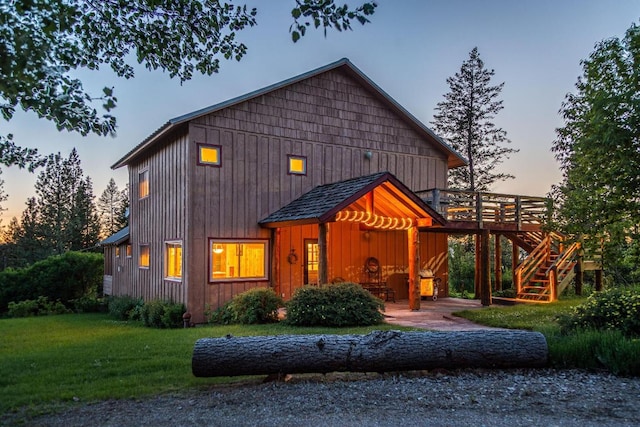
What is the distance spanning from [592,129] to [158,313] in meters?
10.5

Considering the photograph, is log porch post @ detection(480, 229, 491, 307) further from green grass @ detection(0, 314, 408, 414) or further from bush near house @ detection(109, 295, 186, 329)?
bush near house @ detection(109, 295, 186, 329)

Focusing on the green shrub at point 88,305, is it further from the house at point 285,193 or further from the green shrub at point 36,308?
the house at point 285,193

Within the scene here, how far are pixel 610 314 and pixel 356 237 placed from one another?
845 centimetres

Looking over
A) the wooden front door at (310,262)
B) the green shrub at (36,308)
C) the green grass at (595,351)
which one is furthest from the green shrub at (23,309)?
the green grass at (595,351)

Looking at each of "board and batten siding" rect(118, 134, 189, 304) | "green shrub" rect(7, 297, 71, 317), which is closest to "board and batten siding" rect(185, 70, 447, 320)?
"board and batten siding" rect(118, 134, 189, 304)

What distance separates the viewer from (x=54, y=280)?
63.1 feet

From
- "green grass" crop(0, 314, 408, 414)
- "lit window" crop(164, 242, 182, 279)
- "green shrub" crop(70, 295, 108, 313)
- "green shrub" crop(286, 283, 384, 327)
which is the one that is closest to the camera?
"green grass" crop(0, 314, 408, 414)

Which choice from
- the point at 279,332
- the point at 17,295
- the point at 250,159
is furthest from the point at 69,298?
the point at 279,332

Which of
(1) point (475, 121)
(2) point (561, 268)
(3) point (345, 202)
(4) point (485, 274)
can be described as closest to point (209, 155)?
(3) point (345, 202)

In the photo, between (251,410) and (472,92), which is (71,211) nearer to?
(472,92)

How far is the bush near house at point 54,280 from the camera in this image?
19188 mm

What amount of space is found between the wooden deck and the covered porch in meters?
1.51

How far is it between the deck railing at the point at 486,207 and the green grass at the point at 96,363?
566cm

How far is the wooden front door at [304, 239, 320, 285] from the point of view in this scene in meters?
13.9
